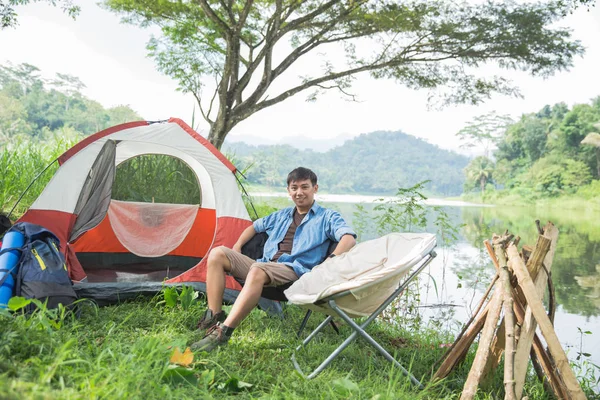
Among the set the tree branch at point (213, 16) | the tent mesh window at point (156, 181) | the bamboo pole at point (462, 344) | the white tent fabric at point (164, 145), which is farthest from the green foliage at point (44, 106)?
the bamboo pole at point (462, 344)

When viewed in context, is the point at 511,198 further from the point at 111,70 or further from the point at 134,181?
the point at 111,70

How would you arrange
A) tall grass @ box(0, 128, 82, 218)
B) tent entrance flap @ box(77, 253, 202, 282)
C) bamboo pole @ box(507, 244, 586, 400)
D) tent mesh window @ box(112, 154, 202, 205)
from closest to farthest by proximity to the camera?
bamboo pole @ box(507, 244, 586, 400) → tent entrance flap @ box(77, 253, 202, 282) → tall grass @ box(0, 128, 82, 218) → tent mesh window @ box(112, 154, 202, 205)

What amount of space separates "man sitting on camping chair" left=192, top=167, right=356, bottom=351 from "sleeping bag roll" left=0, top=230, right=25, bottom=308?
3.10 feet

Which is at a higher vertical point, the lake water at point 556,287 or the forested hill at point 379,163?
the forested hill at point 379,163

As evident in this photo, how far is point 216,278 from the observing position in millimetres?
2717

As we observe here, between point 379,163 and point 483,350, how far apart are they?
115 ft

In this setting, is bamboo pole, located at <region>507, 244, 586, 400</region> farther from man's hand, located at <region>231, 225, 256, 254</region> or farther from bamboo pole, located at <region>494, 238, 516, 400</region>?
man's hand, located at <region>231, 225, 256, 254</region>

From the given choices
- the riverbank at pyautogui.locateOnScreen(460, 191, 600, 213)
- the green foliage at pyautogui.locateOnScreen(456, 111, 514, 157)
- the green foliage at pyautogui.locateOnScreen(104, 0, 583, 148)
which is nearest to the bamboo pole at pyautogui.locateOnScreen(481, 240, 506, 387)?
the green foliage at pyautogui.locateOnScreen(104, 0, 583, 148)

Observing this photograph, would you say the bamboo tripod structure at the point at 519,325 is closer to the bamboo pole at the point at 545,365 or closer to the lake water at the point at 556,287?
the bamboo pole at the point at 545,365

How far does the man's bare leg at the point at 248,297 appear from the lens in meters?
2.43

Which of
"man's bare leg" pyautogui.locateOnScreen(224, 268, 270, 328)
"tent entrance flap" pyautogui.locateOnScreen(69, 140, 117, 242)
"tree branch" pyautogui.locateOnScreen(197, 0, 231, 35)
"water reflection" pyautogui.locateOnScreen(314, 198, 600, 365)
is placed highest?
"tree branch" pyautogui.locateOnScreen(197, 0, 231, 35)

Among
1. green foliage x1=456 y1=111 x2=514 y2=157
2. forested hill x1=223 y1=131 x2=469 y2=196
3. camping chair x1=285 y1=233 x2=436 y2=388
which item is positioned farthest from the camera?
green foliage x1=456 y1=111 x2=514 y2=157

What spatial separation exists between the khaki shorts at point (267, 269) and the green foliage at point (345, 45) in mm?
4359

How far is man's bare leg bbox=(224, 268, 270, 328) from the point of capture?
243 cm
